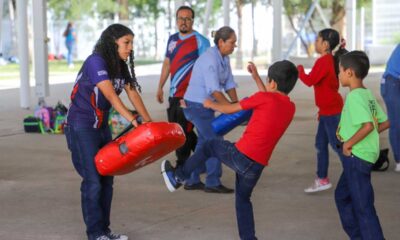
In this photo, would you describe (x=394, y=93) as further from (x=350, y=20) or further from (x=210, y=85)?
(x=350, y=20)

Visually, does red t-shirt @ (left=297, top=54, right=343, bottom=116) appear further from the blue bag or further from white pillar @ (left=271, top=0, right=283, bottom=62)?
white pillar @ (left=271, top=0, right=283, bottom=62)

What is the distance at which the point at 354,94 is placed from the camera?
5.60 metres

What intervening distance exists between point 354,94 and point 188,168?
4.77 ft

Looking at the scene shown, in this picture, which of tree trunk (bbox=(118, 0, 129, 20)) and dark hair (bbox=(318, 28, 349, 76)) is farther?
tree trunk (bbox=(118, 0, 129, 20))

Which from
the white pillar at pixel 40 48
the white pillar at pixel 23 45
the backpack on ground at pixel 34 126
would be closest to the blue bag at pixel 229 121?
the backpack on ground at pixel 34 126

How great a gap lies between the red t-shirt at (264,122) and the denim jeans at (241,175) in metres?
0.06

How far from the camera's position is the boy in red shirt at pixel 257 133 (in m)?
5.87

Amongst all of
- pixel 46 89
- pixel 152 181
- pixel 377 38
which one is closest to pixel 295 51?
pixel 377 38

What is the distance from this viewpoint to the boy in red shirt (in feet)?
19.3

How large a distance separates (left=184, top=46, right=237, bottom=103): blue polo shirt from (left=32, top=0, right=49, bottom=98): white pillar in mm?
8772

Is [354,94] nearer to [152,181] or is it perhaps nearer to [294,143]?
[152,181]

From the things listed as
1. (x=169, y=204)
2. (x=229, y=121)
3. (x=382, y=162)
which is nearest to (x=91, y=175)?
(x=229, y=121)

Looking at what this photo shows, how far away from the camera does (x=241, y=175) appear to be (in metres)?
5.97

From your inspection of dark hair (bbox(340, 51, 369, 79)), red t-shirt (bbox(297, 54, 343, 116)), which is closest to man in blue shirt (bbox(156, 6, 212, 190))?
red t-shirt (bbox(297, 54, 343, 116))
